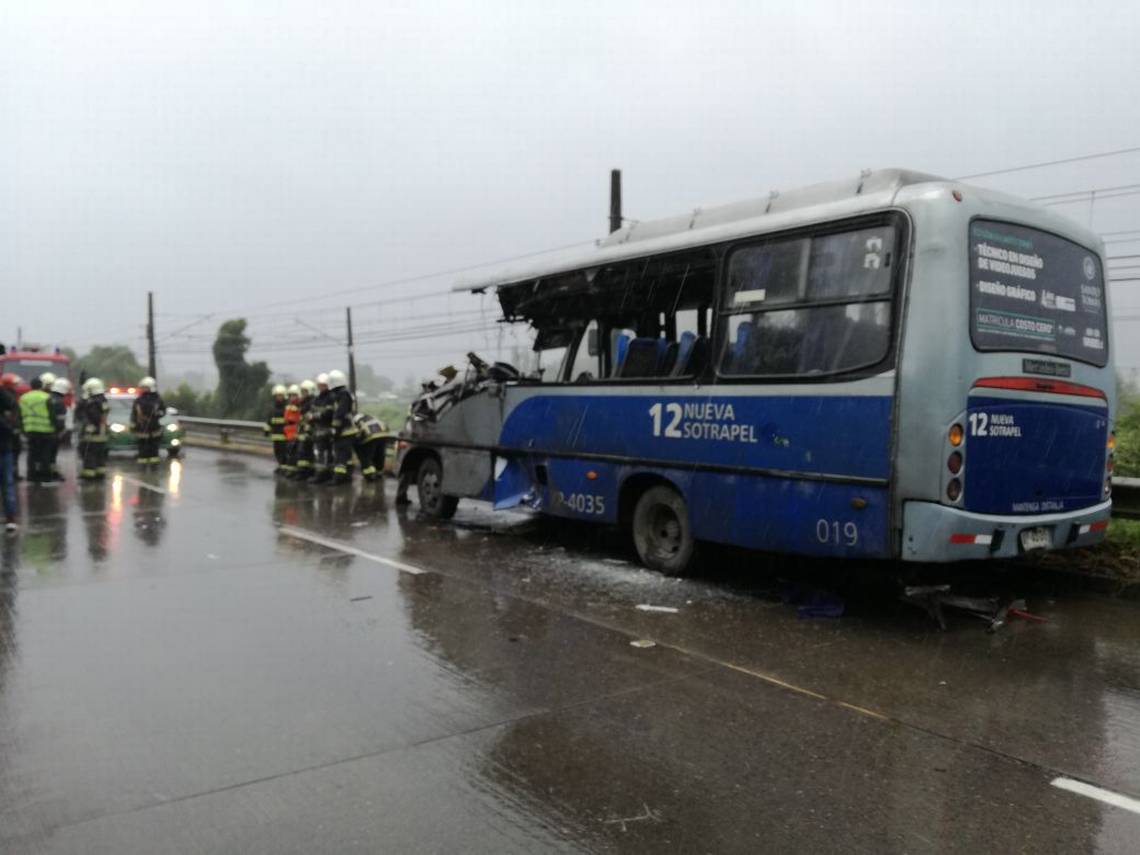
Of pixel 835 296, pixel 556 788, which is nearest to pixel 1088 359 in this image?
pixel 835 296

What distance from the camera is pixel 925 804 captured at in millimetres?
3668

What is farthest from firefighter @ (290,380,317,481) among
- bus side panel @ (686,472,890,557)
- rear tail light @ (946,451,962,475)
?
rear tail light @ (946,451,962,475)

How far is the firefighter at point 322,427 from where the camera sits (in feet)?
51.8

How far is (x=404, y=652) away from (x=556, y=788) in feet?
7.26

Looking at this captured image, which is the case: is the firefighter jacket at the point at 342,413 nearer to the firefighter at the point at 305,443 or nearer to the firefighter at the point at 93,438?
the firefighter at the point at 305,443

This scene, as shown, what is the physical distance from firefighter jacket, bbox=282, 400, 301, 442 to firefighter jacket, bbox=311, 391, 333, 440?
1742 mm

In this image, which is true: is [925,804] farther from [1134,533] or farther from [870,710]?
[1134,533]

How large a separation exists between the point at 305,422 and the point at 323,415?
63 centimetres

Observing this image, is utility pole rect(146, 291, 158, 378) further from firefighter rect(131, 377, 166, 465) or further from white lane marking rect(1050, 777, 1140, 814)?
white lane marking rect(1050, 777, 1140, 814)

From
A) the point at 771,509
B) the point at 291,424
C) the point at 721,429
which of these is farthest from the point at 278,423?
the point at 771,509

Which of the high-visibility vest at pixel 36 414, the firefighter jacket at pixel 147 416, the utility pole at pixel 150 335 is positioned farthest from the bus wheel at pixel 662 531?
the utility pole at pixel 150 335

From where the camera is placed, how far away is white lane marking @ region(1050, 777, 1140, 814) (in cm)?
366

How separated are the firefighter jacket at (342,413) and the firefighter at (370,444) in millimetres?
636

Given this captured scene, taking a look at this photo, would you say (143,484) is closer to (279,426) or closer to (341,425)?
(279,426)
